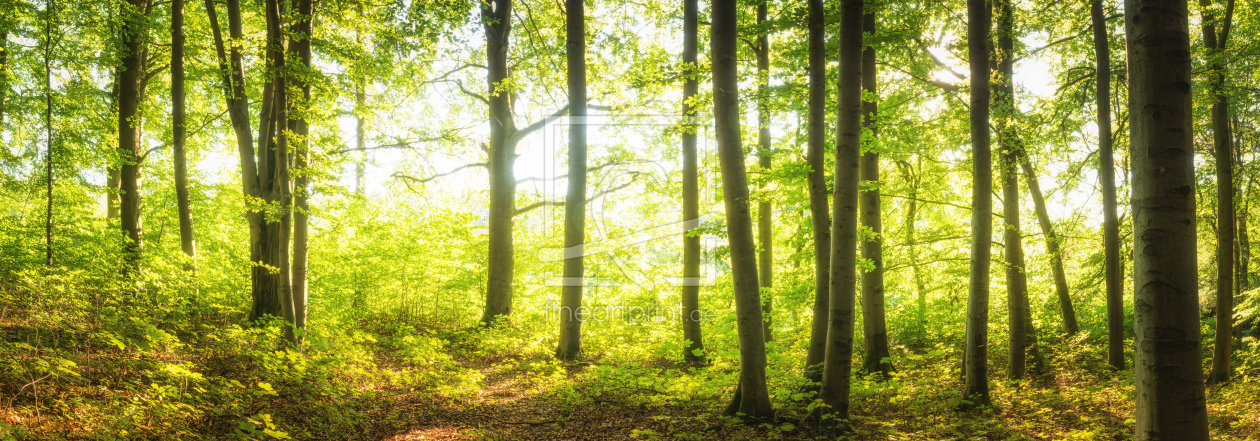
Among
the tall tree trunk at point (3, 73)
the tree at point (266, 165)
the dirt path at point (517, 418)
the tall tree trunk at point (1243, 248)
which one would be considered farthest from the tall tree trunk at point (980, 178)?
the tall tree trunk at point (3, 73)

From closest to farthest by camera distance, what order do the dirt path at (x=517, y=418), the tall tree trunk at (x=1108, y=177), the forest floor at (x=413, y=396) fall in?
1. the forest floor at (x=413, y=396)
2. the dirt path at (x=517, y=418)
3. the tall tree trunk at (x=1108, y=177)

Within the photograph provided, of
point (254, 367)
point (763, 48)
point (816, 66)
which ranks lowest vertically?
point (254, 367)

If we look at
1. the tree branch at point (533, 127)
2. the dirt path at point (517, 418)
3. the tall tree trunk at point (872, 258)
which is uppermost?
the tree branch at point (533, 127)

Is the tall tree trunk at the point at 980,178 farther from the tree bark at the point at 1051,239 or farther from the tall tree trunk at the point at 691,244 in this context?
the tall tree trunk at the point at 691,244

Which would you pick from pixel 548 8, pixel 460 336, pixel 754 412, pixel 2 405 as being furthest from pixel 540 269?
pixel 2 405

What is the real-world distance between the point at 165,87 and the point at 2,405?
1455 cm

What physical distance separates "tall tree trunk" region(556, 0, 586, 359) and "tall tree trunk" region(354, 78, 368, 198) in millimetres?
3617

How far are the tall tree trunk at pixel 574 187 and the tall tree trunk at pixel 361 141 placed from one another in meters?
3.62

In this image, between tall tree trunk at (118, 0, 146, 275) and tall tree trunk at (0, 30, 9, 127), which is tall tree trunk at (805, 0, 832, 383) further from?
tall tree trunk at (118, 0, 146, 275)

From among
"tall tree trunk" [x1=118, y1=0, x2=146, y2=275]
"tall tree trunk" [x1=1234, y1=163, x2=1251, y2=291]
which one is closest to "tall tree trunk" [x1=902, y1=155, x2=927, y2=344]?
"tall tree trunk" [x1=1234, y1=163, x2=1251, y2=291]

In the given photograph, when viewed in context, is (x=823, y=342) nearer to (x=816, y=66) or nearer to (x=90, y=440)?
(x=816, y=66)

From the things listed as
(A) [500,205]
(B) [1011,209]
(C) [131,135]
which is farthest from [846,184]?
(C) [131,135]

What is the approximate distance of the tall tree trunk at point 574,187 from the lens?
10.4 metres

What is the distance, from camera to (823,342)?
6.87 metres
